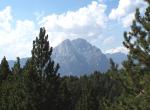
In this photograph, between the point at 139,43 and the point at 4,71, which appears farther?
the point at 4,71

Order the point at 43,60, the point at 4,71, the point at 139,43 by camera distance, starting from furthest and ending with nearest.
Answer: the point at 4,71
the point at 43,60
the point at 139,43

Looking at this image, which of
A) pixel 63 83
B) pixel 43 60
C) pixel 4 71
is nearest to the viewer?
pixel 43 60

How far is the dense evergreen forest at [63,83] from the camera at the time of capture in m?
19.8

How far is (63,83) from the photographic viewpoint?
150 feet

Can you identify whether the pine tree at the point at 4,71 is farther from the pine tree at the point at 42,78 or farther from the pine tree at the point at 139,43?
the pine tree at the point at 139,43

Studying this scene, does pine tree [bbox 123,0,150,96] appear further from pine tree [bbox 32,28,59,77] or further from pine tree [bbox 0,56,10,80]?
pine tree [bbox 0,56,10,80]

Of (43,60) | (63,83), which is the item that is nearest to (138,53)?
(43,60)

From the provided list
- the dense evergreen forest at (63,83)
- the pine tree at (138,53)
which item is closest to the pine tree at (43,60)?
the dense evergreen forest at (63,83)

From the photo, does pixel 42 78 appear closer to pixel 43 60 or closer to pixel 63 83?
Result: pixel 43 60

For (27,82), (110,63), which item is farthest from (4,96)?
(110,63)

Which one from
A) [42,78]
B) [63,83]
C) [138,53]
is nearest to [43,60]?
[42,78]

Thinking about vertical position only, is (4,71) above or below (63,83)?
above

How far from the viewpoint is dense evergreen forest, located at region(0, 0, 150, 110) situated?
1977 cm

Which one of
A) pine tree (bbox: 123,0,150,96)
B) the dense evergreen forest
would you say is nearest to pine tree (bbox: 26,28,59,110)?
the dense evergreen forest
